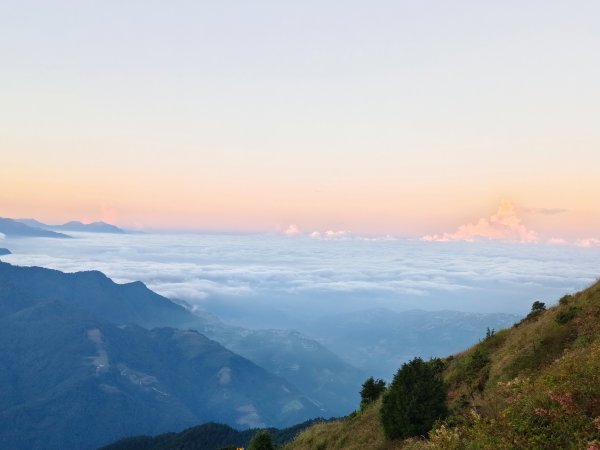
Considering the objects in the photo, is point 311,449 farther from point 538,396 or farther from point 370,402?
point 538,396

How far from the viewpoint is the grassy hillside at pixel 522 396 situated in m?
12.0

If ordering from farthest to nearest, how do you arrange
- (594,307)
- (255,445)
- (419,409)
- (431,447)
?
(255,445) → (594,307) → (419,409) → (431,447)

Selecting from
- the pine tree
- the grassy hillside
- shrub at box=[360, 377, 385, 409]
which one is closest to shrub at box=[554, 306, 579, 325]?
the grassy hillside

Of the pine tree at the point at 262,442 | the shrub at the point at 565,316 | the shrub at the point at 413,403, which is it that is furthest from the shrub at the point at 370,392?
the shrub at the point at 565,316

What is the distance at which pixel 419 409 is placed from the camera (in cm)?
2005

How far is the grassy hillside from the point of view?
12.0m

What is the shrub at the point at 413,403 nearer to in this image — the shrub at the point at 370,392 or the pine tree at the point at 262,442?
the shrub at the point at 370,392

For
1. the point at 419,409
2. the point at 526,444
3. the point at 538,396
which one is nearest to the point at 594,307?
the point at 419,409

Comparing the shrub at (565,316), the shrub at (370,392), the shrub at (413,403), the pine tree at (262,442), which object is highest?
the shrub at (565,316)

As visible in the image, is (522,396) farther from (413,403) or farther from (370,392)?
(370,392)

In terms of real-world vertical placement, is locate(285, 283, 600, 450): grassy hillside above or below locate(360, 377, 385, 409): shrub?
above

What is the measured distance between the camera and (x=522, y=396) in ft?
47.3

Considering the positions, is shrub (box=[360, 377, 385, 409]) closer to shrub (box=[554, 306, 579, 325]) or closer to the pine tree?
the pine tree

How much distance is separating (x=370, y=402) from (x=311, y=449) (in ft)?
21.6
